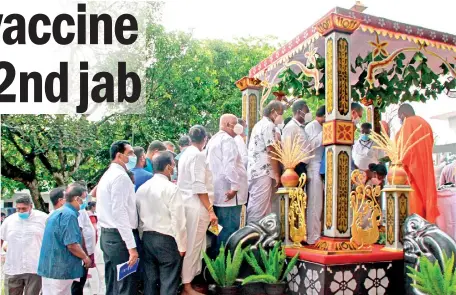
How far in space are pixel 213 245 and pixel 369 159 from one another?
2.70 metres

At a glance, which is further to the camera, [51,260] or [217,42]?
[217,42]

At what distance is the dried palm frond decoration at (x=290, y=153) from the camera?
5.54 meters

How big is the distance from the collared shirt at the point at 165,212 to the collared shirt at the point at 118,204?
0.50 ft

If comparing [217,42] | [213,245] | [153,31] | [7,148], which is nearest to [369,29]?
[213,245]

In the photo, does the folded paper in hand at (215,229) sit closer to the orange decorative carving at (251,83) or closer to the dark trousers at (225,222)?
the dark trousers at (225,222)

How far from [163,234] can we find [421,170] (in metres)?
3.26

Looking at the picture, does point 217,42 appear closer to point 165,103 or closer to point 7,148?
point 165,103

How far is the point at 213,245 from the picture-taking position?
5797mm

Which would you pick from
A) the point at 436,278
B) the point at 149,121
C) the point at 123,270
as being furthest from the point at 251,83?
the point at 149,121

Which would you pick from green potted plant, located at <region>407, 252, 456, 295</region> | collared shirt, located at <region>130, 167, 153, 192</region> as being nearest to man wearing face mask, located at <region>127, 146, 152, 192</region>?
collared shirt, located at <region>130, 167, 153, 192</region>

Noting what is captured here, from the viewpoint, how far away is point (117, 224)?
15.2 ft

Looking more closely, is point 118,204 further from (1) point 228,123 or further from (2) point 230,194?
(1) point 228,123

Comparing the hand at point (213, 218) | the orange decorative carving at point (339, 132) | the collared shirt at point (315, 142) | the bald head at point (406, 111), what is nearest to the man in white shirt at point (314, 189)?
the collared shirt at point (315, 142)

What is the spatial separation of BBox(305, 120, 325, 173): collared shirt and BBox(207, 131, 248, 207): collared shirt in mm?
893
